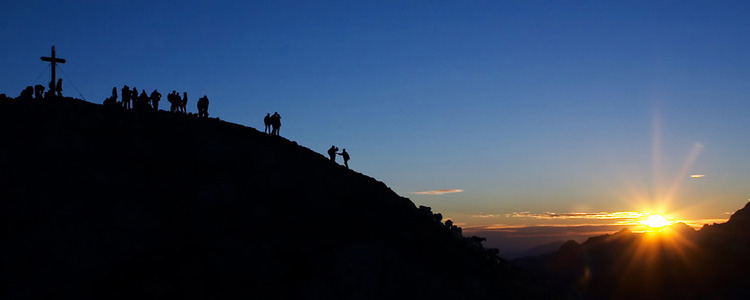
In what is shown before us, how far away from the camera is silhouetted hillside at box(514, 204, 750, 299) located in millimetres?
85562

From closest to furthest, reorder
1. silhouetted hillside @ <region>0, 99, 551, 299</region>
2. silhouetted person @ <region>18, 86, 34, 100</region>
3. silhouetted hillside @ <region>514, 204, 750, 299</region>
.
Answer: silhouetted hillside @ <region>0, 99, 551, 299</region>, silhouetted person @ <region>18, 86, 34, 100</region>, silhouetted hillside @ <region>514, 204, 750, 299</region>

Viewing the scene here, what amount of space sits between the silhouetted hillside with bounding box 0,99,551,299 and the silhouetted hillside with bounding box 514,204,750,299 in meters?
39.3

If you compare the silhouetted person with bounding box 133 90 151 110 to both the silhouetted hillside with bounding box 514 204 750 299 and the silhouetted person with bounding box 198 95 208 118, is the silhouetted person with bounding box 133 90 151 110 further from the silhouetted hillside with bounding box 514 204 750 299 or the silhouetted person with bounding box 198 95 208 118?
the silhouetted hillside with bounding box 514 204 750 299

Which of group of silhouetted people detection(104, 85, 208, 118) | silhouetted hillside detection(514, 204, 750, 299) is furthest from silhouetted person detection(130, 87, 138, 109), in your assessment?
silhouetted hillside detection(514, 204, 750, 299)

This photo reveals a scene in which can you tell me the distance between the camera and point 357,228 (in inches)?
1785

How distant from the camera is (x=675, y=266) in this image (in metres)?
91.2

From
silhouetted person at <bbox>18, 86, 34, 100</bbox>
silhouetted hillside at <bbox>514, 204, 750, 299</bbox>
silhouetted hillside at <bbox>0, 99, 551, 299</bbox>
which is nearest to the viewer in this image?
silhouetted hillside at <bbox>0, 99, 551, 299</bbox>

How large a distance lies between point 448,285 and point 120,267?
20461mm

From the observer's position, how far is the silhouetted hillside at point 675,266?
8556 cm

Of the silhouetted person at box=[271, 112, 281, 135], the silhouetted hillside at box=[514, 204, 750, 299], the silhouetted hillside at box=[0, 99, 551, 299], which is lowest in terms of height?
the silhouetted hillside at box=[514, 204, 750, 299]

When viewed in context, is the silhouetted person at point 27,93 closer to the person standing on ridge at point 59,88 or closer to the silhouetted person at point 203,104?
the person standing on ridge at point 59,88

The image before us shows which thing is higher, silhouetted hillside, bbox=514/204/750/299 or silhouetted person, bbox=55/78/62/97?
silhouetted person, bbox=55/78/62/97

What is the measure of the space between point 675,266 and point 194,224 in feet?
241

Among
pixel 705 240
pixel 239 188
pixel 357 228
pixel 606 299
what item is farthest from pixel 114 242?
pixel 705 240
